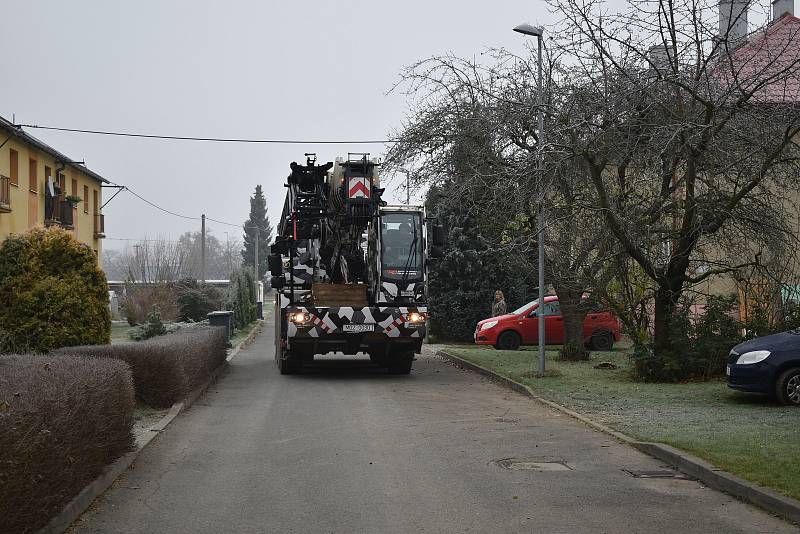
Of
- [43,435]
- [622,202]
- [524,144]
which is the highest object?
[524,144]

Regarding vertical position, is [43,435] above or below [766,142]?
below

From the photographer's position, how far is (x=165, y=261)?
47656mm

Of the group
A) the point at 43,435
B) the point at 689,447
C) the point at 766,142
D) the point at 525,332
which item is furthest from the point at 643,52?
the point at 525,332

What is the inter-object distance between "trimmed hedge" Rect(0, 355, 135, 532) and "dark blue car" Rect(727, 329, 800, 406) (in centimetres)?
835

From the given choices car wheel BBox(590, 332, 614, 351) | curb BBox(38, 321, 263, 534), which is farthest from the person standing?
curb BBox(38, 321, 263, 534)

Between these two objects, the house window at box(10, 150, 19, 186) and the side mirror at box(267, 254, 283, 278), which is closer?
the side mirror at box(267, 254, 283, 278)

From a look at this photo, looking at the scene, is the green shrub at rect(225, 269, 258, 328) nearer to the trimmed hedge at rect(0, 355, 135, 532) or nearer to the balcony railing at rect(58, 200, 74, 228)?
the balcony railing at rect(58, 200, 74, 228)

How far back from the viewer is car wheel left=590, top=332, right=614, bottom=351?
1057 inches

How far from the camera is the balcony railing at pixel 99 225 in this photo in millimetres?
46406

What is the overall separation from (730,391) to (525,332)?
12.8 metres

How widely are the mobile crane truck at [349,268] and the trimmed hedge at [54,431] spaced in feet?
29.9

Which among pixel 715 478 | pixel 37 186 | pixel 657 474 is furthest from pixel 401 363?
pixel 37 186

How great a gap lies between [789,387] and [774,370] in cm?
30

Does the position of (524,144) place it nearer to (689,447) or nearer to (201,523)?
(689,447)
